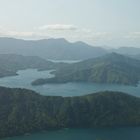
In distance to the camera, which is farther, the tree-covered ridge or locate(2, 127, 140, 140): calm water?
the tree-covered ridge

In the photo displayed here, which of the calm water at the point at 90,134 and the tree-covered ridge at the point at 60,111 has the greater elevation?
the tree-covered ridge at the point at 60,111

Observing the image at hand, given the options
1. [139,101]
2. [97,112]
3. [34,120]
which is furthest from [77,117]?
[139,101]

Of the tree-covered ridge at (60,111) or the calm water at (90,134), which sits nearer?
the calm water at (90,134)

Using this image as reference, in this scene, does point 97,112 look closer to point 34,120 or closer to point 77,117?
point 77,117

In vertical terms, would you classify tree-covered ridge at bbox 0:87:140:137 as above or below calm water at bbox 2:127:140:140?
above
